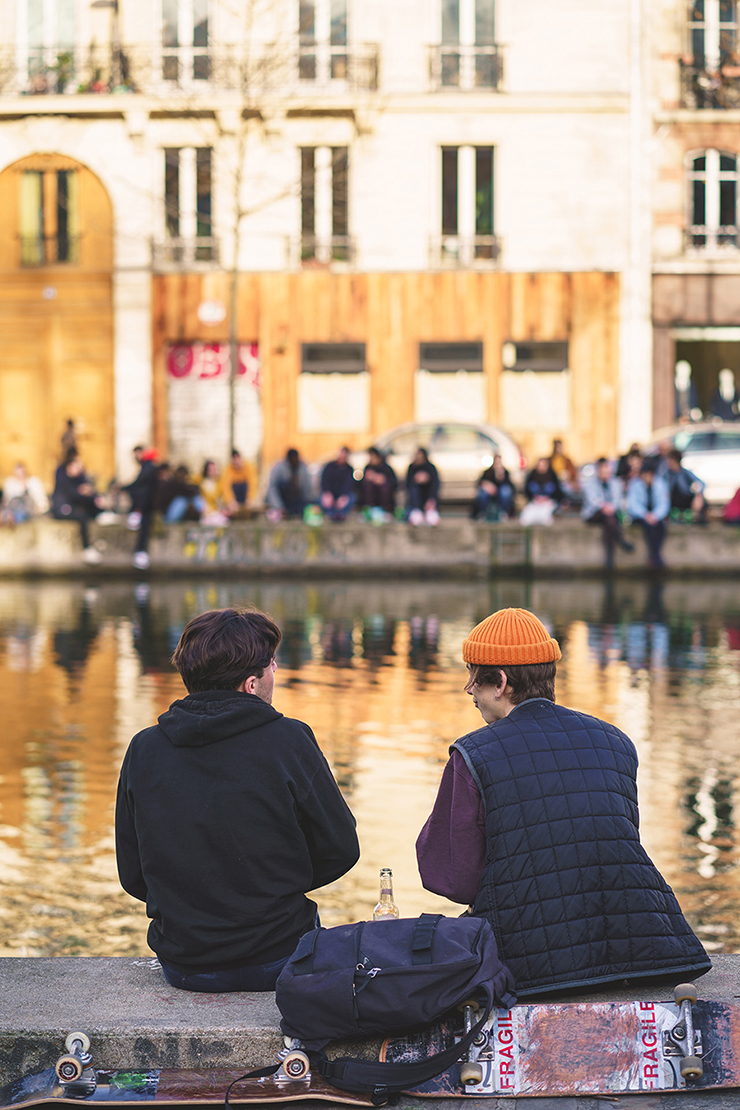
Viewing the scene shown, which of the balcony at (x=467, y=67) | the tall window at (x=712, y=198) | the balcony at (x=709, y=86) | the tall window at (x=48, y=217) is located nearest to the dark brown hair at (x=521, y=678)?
the tall window at (x=712, y=198)

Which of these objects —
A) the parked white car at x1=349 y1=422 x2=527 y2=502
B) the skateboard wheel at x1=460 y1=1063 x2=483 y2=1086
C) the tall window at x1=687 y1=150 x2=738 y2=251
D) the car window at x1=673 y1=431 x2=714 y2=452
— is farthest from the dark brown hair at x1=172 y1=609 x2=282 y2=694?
the tall window at x1=687 y1=150 x2=738 y2=251

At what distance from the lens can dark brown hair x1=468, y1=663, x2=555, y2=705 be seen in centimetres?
409

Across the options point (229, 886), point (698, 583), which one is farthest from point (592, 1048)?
point (698, 583)

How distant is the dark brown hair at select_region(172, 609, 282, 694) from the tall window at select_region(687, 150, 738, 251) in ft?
109

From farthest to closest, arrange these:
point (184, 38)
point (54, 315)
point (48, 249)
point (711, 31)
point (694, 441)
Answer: point (48, 249), point (184, 38), point (54, 315), point (711, 31), point (694, 441)

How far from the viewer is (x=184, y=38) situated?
3675cm

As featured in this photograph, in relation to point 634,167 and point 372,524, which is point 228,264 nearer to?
point 634,167

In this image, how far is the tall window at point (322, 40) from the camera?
3616 centimetres

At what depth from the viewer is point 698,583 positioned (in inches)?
899

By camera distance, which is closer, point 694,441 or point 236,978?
point 236,978

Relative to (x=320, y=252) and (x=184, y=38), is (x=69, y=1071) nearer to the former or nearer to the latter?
(x=320, y=252)

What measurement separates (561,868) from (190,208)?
33.6 meters

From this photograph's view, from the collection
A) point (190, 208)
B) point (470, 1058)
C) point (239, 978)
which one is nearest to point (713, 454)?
point (190, 208)

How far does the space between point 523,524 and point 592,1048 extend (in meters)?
19.7
